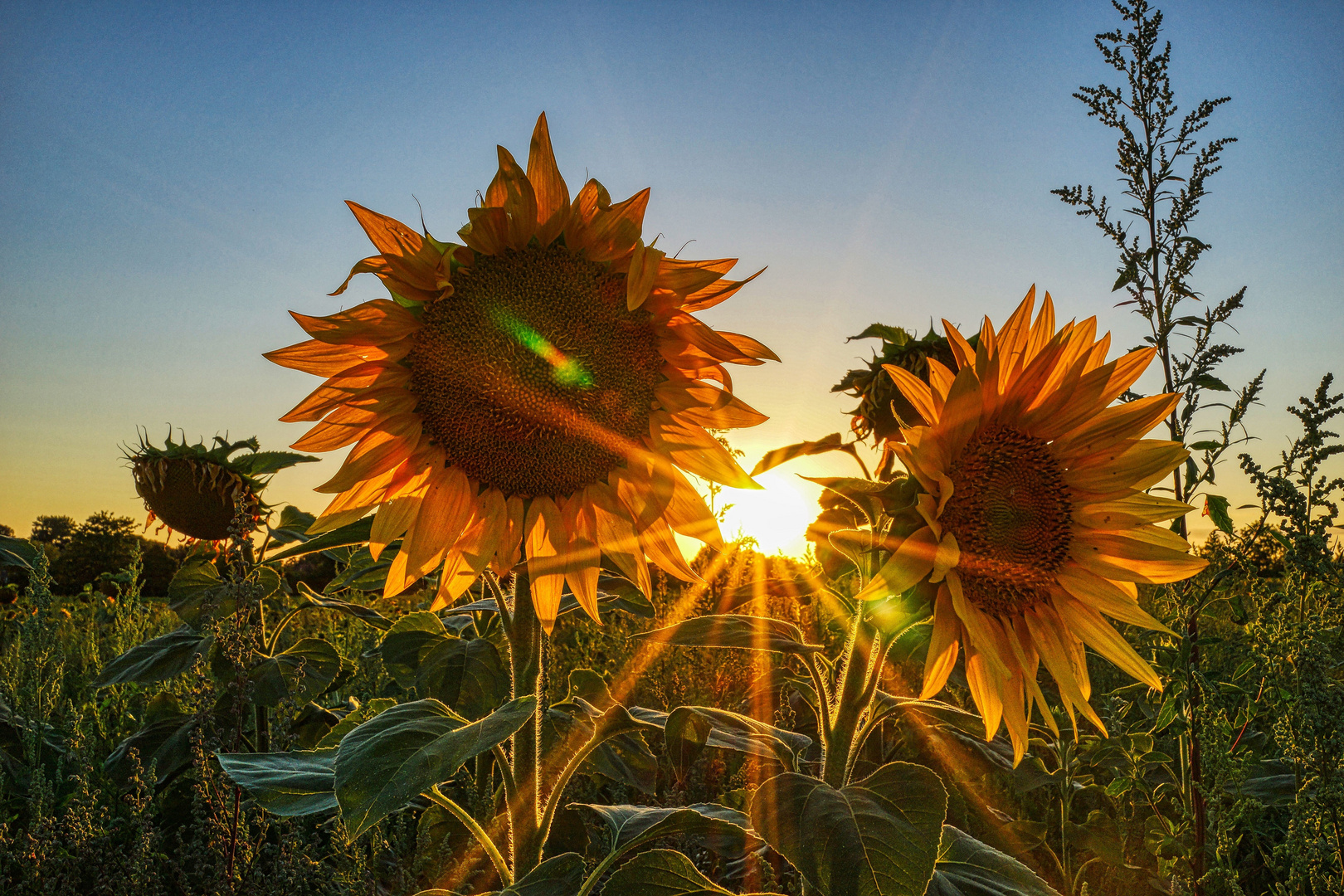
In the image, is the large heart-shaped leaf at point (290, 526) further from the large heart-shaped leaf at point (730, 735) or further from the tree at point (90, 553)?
the tree at point (90, 553)

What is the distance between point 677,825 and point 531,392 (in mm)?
750

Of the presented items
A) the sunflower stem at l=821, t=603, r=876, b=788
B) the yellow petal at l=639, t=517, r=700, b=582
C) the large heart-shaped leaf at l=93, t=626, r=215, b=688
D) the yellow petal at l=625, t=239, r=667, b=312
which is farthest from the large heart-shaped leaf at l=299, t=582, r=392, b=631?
the sunflower stem at l=821, t=603, r=876, b=788

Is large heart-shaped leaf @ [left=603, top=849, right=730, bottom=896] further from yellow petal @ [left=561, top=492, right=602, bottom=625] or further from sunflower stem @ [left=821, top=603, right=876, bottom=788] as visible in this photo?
yellow petal @ [left=561, top=492, right=602, bottom=625]

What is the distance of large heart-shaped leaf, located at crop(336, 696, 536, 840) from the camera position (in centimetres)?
101

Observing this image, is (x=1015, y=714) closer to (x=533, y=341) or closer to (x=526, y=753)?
(x=526, y=753)

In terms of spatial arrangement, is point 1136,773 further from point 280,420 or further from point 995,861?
point 280,420

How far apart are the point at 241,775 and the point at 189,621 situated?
1774 millimetres

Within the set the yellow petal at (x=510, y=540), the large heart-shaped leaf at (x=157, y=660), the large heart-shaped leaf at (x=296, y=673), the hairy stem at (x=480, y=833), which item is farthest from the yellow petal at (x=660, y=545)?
the large heart-shaped leaf at (x=157, y=660)

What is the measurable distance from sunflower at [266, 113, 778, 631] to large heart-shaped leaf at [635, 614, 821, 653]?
0.18m

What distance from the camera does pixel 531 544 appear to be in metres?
1.54

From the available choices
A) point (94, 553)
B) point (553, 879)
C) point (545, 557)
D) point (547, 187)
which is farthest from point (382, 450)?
point (94, 553)

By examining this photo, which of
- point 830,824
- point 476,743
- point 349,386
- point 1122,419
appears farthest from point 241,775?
point 1122,419

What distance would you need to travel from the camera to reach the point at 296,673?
90.5 inches

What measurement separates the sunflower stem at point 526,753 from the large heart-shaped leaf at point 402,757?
8.5 inches
